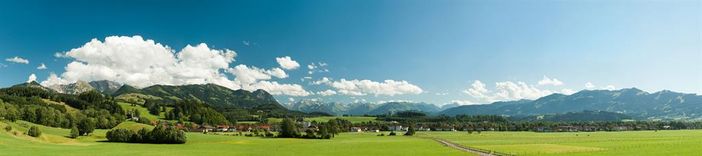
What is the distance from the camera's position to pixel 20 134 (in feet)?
342

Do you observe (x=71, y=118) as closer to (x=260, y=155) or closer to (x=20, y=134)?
(x=20, y=134)

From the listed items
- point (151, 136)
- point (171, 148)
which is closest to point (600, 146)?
point (171, 148)

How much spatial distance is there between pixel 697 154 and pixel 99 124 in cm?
17635

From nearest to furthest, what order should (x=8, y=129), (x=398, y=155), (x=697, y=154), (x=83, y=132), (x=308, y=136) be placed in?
(x=697, y=154)
(x=398, y=155)
(x=8, y=129)
(x=83, y=132)
(x=308, y=136)

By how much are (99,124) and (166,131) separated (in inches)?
3075

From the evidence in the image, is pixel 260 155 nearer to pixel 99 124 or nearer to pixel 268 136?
pixel 268 136

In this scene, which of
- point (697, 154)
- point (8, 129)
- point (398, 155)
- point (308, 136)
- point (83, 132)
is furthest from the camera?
point (308, 136)

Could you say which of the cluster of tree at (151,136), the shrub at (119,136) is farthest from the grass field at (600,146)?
the shrub at (119,136)

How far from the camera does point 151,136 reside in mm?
122625

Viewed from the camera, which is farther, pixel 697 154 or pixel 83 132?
pixel 83 132

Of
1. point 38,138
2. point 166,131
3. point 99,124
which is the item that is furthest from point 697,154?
point 99,124

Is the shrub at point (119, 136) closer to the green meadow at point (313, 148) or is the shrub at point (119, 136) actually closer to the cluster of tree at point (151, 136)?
the cluster of tree at point (151, 136)

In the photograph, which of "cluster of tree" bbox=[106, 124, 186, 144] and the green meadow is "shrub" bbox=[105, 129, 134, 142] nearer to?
"cluster of tree" bbox=[106, 124, 186, 144]

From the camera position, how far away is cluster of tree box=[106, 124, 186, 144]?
12069 centimetres
